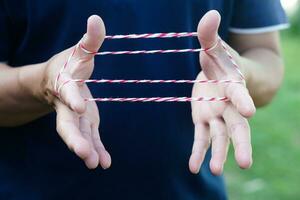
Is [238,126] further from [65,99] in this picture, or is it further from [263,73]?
[263,73]

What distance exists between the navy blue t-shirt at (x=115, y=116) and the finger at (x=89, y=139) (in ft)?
0.76

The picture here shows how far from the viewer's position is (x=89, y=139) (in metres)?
1.09

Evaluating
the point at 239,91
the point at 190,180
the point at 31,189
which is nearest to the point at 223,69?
the point at 239,91

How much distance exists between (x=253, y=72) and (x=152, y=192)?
1.06 feet

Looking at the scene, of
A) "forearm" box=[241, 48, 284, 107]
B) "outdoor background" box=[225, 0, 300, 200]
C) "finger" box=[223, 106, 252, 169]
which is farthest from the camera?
"outdoor background" box=[225, 0, 300, 200]

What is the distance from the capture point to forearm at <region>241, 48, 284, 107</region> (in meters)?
1.45

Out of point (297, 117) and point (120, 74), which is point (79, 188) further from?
point (297, 117)

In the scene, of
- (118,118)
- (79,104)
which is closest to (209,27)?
(79,104)

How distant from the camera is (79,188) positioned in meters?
1.39

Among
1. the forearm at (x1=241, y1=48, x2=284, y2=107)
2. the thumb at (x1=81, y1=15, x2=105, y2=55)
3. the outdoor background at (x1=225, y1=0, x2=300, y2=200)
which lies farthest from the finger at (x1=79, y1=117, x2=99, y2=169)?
the outdoor background at (x1=225, y1=0, x2=300, y2=200)

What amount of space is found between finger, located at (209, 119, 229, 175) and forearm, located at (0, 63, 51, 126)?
Result: 0.34 m

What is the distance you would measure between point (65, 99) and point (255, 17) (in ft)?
2.03

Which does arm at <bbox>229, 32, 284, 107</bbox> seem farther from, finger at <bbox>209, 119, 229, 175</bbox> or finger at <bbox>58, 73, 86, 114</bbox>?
finger at <bbox>58, 73, 86, 114</bbox>

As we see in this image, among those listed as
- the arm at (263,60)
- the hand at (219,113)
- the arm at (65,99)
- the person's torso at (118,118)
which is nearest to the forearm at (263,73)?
the arm at (263,60)
